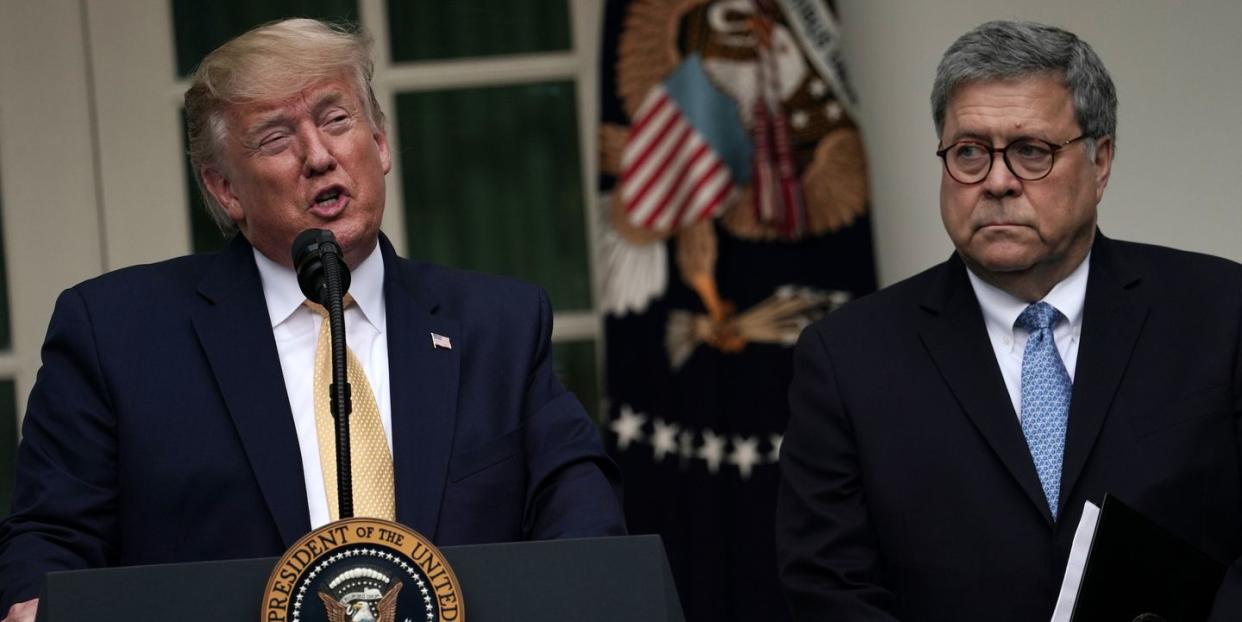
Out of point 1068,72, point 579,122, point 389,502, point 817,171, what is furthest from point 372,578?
point 579,122

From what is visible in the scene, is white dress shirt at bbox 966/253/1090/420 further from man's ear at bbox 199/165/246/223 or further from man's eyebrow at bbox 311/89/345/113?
man's ear at bbox 199/165/246/223

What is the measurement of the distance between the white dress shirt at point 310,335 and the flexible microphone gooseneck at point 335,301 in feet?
1.14

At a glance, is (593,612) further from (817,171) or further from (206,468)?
(817,171)

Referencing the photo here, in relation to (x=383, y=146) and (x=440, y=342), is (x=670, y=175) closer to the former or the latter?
(x=383, y=146)

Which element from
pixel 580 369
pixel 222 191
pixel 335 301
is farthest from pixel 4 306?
pixel 335 301

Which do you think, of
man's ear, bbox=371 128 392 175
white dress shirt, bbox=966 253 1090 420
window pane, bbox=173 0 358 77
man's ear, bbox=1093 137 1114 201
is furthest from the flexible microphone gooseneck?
window pane, bbox=173 0 358 77

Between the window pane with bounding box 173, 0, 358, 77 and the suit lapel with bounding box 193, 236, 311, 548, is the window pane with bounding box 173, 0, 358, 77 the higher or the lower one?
the higher one

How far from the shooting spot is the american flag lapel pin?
3.04m

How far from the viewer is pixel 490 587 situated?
2295 mm

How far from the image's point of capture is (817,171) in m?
4.55

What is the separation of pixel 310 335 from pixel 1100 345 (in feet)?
4.33

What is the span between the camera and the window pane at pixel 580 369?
Result: 16.5 ft

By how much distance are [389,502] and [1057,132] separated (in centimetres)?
128

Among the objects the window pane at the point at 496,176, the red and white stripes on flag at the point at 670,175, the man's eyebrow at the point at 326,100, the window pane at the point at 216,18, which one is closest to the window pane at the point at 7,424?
the window pane at the point at 216,18
